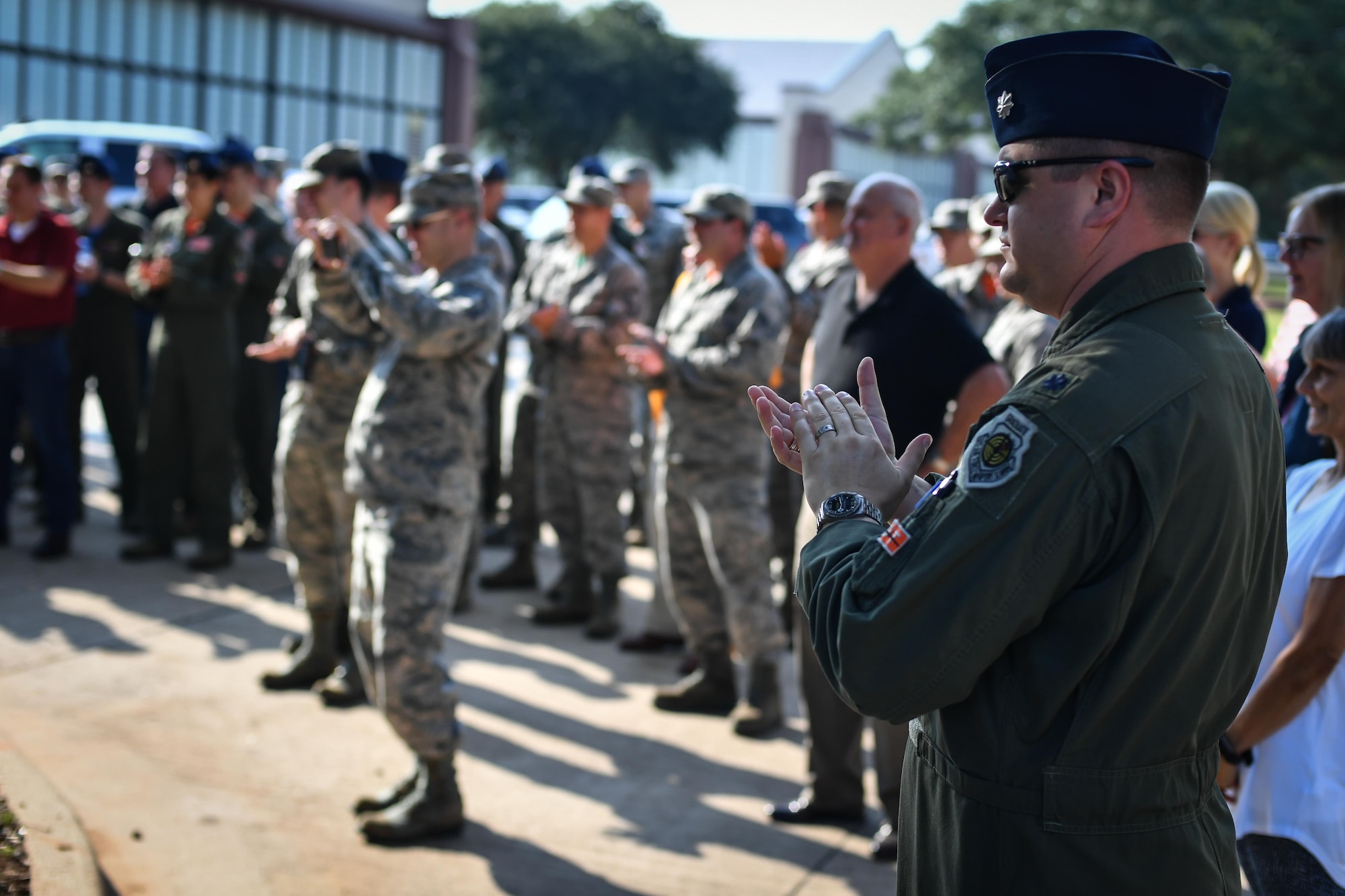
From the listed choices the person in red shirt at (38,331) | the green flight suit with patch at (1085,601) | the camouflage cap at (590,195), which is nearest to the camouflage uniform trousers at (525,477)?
the camouflage cap at (590,195)

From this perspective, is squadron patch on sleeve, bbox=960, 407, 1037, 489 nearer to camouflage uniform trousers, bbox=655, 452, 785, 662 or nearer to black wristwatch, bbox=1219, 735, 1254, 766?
black wristwatch, bbox=1219, 735, 1254, 766

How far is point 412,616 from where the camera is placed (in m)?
4.39

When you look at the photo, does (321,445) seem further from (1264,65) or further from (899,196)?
(1264,65)

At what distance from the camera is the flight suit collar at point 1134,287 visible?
1.83 metres

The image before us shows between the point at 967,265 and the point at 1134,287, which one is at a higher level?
the point at 967,265

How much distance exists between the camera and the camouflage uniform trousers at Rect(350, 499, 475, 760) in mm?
4367

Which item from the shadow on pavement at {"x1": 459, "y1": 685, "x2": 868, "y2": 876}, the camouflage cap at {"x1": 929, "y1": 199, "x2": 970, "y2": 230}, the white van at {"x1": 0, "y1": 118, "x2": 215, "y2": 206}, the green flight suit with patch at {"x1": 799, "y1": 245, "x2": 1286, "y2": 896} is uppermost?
the white van at {"x1": 0, "y1": 118, "x2": 215, "y2": 206}

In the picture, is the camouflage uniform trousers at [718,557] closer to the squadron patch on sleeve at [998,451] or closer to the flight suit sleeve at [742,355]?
the flight suit sleeve at [742,355]

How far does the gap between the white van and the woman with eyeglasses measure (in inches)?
594

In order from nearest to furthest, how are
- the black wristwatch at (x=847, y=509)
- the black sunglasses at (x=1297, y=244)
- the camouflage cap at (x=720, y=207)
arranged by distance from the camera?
the black wristwatch at (x=847, y=509) < the black sunglasses at (x=1297, y=244) < the camouflage cap at (x=720, y=207)

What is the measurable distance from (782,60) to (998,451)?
2569 inches

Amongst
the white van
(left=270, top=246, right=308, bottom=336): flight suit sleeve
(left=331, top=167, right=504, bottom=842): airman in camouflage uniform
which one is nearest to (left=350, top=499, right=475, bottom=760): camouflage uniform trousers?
(left=331, top=167, right=504, bottom=842): airman in camouflage uniform

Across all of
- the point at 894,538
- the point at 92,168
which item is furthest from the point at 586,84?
the point at 894,538

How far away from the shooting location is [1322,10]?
31609 millimetres
